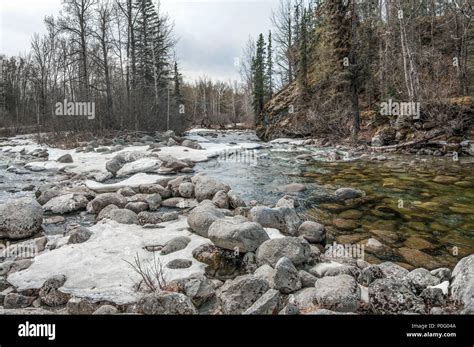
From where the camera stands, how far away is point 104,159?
35.1ft

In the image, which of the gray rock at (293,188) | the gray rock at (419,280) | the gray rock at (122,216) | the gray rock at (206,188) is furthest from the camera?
the gray rock at (293,188)

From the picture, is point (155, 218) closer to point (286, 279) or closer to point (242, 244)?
point (242, 244)

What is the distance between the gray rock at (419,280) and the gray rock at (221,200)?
326cm

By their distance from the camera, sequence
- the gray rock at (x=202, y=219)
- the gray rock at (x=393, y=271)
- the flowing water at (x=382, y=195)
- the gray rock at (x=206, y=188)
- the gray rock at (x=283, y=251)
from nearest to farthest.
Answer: the gray rock at (x=393, y=271) < the gray rock at (x=283, y=251) < the gray rock at (x=202, y=219) < the flowing water at (x=382, y=195) < the gray rock at (x=206, y=188)

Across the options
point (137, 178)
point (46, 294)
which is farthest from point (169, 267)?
point (137, 178)

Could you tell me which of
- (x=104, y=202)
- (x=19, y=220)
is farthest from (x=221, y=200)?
(x=19, y=220)

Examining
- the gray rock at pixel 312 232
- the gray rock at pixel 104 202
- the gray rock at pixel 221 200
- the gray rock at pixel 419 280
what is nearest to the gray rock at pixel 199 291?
the gray rock at pixel 419 280

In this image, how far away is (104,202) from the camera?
560 centimetres

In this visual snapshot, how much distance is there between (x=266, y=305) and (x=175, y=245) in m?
1.80

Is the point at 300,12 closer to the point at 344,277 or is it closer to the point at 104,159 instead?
the point at 104,159

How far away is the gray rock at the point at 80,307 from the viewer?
2.53 meters

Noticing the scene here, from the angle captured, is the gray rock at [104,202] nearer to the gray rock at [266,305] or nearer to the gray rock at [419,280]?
the gray rock at [266,305]

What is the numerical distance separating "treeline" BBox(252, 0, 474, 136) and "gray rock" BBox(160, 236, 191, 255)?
12886mm

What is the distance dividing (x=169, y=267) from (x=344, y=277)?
1766 mm
